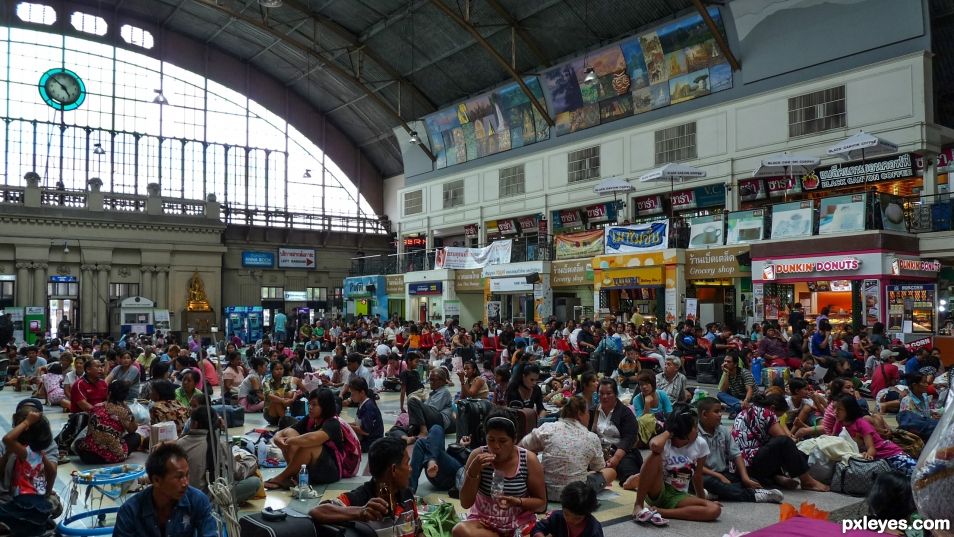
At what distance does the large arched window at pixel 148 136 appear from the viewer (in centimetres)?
3272

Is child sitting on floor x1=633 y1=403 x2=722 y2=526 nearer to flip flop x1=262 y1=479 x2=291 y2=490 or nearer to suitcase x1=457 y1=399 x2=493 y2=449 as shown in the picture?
suitcase x1=457 y1=399 x2=493 y2=449

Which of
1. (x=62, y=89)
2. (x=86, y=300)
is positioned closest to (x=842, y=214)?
(x=86, y=300)

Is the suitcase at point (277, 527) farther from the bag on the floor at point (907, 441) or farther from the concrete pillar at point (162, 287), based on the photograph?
the concrete pillar at point (162, 287)

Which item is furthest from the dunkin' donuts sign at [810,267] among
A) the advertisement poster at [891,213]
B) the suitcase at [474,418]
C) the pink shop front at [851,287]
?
the suitcase at [474,418]

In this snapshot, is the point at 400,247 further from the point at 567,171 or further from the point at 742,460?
the point at 742,460

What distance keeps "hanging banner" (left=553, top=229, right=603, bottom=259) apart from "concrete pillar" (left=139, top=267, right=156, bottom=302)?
19.3m

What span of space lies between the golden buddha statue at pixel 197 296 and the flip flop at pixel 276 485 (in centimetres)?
2814

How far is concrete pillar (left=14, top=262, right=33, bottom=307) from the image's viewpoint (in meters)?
28.9

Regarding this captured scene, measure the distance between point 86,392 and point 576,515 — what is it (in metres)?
8.55

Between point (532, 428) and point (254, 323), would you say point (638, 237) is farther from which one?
point (254, 323)

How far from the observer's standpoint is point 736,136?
22.6 m

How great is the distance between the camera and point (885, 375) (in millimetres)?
11766

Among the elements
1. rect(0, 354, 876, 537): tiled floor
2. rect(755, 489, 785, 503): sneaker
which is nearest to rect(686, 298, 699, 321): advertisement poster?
rect(0, 354, 876, 537): tiled floor

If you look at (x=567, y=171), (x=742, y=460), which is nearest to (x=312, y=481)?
(x=742, y=460)
